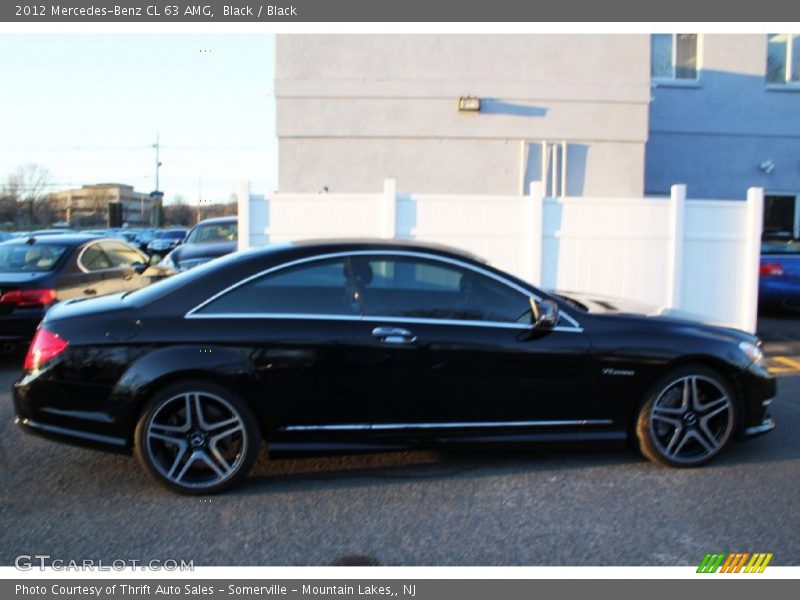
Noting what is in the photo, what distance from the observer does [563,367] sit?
491 centimetres

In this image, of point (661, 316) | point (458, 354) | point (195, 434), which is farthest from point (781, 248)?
point (195, 434)

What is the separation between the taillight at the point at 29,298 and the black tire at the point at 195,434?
427 centimetres

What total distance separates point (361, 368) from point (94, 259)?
5.87 metres

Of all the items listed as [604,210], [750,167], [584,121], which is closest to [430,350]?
[604,210]

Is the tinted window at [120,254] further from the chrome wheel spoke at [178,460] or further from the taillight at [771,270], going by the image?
the taillight at [771,270]

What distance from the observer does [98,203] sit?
74.1 meters

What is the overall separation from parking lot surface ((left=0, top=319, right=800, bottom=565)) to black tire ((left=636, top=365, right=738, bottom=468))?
0.13 metres

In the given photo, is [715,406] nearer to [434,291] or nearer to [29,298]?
[434,291]

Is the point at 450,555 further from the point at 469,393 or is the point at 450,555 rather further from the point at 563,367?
the point at 563,367

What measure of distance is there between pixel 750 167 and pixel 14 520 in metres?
16.9

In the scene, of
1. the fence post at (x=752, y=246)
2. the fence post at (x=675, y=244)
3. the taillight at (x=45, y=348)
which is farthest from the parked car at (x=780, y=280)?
the taillight at (x=45, y=348)

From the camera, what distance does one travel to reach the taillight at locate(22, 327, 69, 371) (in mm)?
4602

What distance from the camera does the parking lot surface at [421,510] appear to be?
12.8ft

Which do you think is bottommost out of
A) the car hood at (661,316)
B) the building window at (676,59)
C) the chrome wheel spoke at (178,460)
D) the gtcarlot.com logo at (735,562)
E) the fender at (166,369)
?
the gtcarlot.com logo at (735,562)
